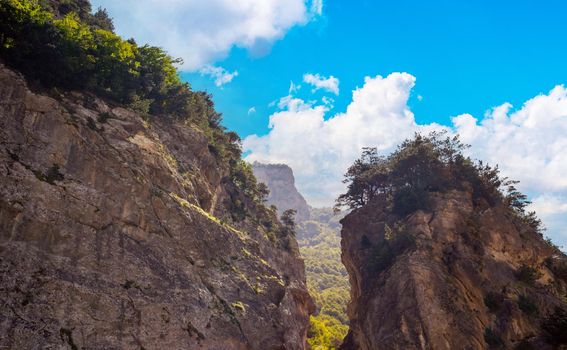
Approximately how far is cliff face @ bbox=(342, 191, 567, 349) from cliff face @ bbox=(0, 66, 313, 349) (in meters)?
11.3

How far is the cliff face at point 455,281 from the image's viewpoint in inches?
1329

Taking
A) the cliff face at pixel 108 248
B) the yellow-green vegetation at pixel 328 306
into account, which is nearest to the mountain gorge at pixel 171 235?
the cliff face at pixel 108 248

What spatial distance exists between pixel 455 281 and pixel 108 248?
32.3 meters

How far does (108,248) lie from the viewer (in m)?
27.3

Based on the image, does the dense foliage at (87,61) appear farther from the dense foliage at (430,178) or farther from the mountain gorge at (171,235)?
the dense foliage at (430,178)

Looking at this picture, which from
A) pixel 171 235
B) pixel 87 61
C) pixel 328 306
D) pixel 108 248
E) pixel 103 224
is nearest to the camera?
pixel 108 248

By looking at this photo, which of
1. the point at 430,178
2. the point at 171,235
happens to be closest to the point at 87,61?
the point at 171,235

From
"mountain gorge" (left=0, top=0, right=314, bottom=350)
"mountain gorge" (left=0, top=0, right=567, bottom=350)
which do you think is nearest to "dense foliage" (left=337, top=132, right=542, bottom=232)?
"mountain gorge" (left=0, top=0, right=567, bottom=350)

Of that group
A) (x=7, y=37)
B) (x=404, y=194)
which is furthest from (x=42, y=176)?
(x=404, y=194)

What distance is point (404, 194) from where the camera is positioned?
4750cm

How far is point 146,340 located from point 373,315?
2433 centimetres

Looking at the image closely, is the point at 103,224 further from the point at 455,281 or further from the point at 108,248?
the point at 455,281

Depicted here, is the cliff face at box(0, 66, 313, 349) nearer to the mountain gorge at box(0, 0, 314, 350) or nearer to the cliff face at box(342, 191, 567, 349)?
the mountain gorge at box(0, 0, 314, 350)

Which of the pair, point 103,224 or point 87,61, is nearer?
point 103,224
